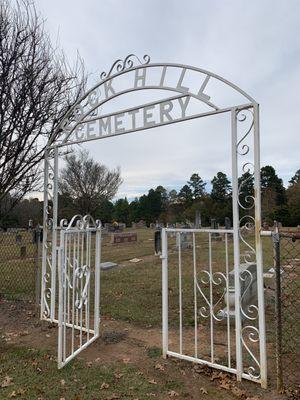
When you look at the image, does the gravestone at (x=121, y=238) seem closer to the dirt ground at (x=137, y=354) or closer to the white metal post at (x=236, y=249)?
the dirt ground at (x=137, y=354)

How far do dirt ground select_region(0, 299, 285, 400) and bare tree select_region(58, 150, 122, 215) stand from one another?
2977 centimetres

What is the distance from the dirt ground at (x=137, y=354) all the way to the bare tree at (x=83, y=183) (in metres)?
29.8

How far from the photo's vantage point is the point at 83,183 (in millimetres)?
35406

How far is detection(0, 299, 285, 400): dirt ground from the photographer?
320cm

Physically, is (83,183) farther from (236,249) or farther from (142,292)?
(236,249)

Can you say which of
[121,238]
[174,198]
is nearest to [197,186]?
[174,198]

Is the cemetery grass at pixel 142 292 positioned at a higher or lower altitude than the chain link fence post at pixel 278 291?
lower

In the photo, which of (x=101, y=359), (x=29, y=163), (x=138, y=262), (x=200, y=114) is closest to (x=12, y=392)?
(x=101, y=359)

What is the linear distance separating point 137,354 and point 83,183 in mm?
32196

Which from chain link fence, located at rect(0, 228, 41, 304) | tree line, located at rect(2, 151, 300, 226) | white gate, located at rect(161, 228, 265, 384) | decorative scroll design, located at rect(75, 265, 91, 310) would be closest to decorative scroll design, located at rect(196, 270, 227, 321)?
white gate, located at rect(161, 228, 265, 384)

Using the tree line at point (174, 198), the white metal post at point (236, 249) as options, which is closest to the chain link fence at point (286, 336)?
the white metal post at point (236, 249)

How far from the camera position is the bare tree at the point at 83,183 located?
35062 millimetres

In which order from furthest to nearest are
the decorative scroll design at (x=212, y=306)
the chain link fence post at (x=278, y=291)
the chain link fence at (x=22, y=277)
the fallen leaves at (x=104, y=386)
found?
the chain link fence at (x=22, y=277), the decorative scroll design at (x=212, y=306), the fallen leaves at (x=104, y=386), the chain link fence post at (x=278, y=291)

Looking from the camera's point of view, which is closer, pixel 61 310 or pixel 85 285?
pixel 61 310
